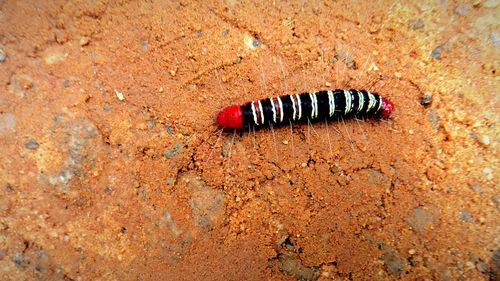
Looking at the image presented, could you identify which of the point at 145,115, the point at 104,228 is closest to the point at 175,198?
the point at 104,228

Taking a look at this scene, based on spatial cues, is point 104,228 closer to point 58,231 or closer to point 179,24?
point 58,231

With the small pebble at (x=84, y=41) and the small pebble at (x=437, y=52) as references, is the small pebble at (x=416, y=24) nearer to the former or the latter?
the small pebble at (x=437, y=52)

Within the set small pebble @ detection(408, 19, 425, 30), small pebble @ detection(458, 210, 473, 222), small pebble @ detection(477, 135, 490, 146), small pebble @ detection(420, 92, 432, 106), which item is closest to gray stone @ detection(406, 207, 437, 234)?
small pebble @ detection(458, 210, 473, 222)

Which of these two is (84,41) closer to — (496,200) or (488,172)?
(488,172)

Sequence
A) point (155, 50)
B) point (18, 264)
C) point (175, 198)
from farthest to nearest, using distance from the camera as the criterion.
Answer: point (155, 50), point (175, 198), point (18, 264)

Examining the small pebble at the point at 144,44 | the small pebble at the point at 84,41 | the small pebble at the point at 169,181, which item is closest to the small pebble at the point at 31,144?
the small pebble at the point at 84,41

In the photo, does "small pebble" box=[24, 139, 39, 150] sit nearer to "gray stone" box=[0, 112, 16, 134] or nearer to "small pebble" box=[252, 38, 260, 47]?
"gray stone" box=[0, 112, 16, 134]
